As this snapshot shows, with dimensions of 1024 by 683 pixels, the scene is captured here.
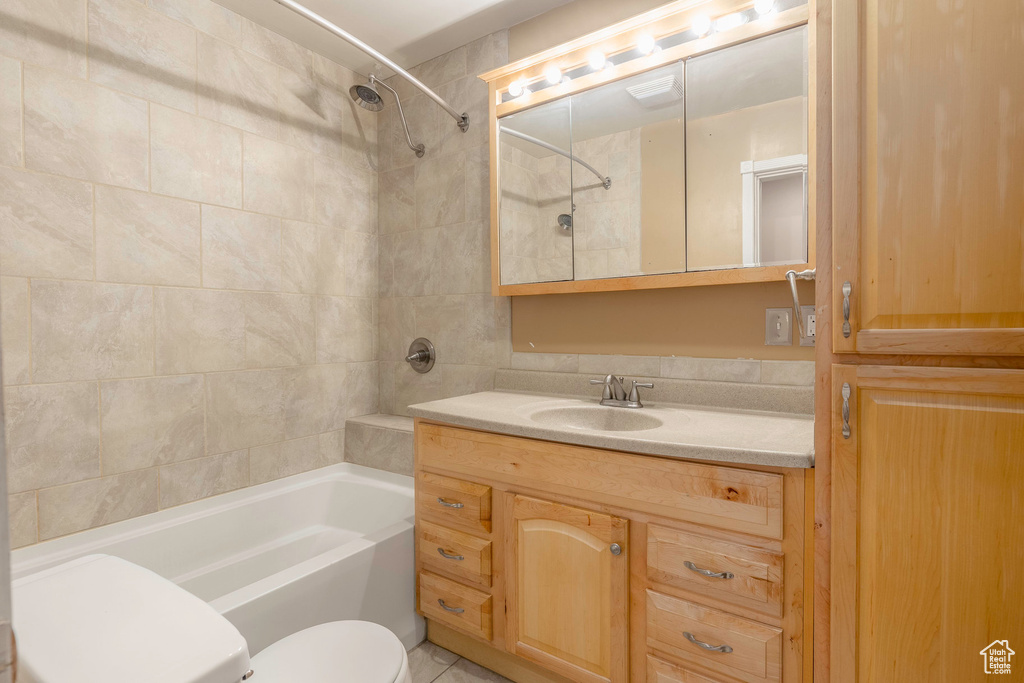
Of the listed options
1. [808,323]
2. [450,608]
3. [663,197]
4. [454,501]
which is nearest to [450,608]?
[450,608]

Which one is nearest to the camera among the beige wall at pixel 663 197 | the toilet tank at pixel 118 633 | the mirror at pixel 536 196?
the toilet tank at pixel 118 633

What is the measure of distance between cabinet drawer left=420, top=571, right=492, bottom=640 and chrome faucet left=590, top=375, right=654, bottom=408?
0.75m

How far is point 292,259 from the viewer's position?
91.6 inches

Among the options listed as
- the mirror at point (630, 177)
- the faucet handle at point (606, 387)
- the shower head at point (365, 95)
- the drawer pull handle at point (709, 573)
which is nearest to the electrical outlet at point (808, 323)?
the mirror at point (630, 177)

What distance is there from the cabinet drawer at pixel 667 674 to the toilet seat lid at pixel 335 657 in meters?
0.63

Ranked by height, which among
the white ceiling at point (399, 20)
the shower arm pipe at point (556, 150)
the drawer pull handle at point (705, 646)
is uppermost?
the white ceiling at point (399, 20)

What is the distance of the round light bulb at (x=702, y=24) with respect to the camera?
1.69 meters

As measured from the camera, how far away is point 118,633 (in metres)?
0.99

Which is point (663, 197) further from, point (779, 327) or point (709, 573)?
point (709, 573)

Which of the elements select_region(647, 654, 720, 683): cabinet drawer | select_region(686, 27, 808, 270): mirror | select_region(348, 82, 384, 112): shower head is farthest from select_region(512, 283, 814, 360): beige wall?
select_region(348, 82, 384, 112): shower head

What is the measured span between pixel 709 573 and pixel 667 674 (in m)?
0.30

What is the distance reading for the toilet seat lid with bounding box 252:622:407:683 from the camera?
115cm

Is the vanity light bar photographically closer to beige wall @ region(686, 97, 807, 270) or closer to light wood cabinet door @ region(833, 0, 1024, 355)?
beige wall @ region(686, 97, 807, 270)

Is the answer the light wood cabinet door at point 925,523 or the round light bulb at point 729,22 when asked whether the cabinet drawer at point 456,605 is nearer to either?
the light wood cabinet door at point 925,523
